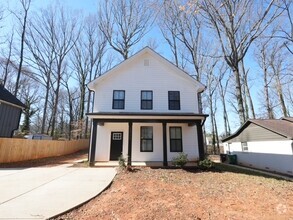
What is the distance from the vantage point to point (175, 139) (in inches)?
504

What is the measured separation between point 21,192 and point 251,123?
14995mm

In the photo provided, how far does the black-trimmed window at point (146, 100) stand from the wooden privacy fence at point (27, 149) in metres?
8.94

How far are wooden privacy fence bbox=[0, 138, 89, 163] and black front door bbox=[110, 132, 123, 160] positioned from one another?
21.5 ft

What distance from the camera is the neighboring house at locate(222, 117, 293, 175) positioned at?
11.2m

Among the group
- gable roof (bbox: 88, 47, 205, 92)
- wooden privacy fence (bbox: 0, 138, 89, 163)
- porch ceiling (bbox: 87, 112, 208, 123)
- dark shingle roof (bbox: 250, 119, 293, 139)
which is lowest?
wooden privacy fence (bbox: 0, 138, 89, 163)

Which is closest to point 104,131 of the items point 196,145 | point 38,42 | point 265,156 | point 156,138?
point 156,138

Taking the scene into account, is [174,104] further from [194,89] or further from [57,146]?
[57,146]

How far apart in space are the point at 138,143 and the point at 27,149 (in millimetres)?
8360

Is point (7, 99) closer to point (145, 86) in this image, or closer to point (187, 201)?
point (145, 86)

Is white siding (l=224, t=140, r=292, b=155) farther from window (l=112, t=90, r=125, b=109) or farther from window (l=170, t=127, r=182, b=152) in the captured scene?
window (l=112, t=90, r=125, b=109)

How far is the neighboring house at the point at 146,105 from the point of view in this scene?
12.5 m

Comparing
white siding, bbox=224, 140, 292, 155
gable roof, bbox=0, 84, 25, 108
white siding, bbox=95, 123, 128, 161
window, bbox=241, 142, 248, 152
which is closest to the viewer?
white siding, bbox=224, 140, 292, 155

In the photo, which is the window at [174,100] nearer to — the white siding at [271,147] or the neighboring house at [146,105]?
the neighboring house at [146,105]

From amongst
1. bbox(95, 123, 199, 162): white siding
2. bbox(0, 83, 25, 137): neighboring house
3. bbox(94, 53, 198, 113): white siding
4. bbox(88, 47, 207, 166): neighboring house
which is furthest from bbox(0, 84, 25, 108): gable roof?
bbox(95, 123, 199, 162): white siding
